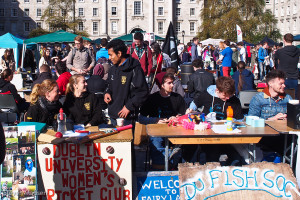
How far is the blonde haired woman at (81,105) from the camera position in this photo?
6.05 m

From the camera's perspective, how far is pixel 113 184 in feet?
15.5

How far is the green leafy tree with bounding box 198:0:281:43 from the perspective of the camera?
47.9 metres

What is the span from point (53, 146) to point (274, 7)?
8025cm

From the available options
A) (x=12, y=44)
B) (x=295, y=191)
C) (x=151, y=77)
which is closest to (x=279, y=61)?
(x=151, y=77)

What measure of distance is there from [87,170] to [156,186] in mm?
788

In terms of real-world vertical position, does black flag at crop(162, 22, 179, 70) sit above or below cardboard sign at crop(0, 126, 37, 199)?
above

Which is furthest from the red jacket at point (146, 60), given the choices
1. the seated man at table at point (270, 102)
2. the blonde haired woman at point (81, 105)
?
the seated man at table at point (270, 102)

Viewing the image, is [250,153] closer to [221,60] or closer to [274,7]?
[221,60]

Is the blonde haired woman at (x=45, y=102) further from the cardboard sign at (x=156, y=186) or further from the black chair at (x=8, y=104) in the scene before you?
the black chair at (x=8, y=104)

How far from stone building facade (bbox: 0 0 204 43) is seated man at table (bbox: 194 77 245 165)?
73.8 m

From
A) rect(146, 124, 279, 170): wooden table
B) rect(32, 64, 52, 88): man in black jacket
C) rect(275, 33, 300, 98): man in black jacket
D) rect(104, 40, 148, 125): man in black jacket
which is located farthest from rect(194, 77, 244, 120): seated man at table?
rect(32, 64, 52, 88): man in black jacket

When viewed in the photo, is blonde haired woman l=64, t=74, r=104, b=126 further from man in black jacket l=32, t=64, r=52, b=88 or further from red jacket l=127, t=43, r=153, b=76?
red jacket l=127, t=43, r=153, b=76

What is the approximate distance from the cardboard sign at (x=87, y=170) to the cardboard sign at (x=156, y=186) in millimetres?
185


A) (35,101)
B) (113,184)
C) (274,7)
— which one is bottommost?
(113,184)
